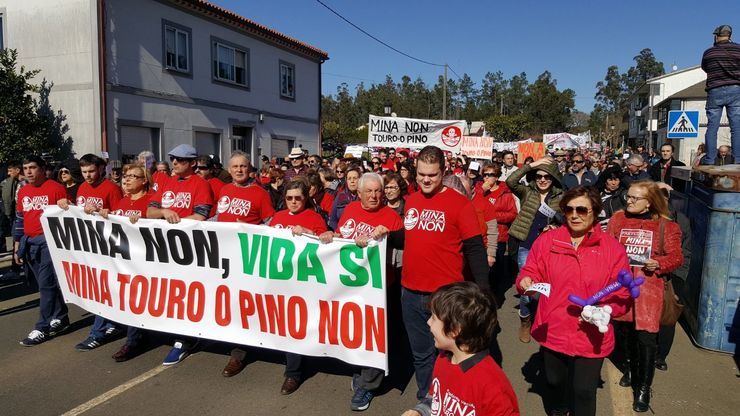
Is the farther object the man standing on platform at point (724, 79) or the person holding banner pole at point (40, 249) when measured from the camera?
the man standing on platform at point (724, 79)

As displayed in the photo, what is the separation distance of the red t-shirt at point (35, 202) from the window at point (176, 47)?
1229 cm

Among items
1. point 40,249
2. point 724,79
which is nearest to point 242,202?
point 40,249

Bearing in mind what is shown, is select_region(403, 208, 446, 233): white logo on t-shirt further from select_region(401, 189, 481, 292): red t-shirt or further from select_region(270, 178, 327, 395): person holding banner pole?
select_region(270, 178, 327, 395): person holding banner pole

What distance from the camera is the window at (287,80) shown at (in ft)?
76.3

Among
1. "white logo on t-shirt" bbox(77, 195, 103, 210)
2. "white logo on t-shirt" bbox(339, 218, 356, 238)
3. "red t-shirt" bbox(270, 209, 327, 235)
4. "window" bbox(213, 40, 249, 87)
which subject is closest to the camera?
"white logo on t-shirt" bbox(339, 218, 356, 238)

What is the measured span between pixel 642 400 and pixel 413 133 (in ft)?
38.4

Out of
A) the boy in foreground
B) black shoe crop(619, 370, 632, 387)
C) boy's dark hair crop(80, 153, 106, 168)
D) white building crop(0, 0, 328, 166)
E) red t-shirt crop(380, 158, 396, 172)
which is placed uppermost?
white building crop(0, 0, 328, 166)

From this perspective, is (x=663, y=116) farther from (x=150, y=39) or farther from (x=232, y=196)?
(x=232, y=196)

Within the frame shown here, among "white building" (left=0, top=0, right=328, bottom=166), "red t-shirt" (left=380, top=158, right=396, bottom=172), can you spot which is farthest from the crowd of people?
"white building" (left=0, top=0, right=328, bottom=166)

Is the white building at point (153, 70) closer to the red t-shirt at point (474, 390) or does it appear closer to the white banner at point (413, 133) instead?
the white banner at point (413, 133)

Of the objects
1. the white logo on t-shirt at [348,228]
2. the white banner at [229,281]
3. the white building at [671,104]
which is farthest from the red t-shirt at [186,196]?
the white building at [671,104]

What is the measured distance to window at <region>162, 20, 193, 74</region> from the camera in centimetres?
1684

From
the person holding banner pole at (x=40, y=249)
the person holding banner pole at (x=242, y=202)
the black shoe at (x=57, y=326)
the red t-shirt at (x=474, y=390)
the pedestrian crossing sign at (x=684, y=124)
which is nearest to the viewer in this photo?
the red t-shirt at (x=474, y=390)

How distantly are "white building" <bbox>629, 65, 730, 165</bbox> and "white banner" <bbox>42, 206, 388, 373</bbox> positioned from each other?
32.1 metres
